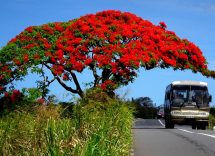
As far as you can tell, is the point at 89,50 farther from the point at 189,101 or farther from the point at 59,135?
the point at 59,135

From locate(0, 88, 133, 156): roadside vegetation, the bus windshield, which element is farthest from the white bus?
locate(0, 88, 133, 156): roadside vegetation

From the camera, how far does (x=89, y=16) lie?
35.1 meters

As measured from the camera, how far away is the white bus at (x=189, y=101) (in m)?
35.5

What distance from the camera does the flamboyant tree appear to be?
105ft

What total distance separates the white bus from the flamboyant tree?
72.9 inches

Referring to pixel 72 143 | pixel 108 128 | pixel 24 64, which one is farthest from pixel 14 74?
pixel 72 143

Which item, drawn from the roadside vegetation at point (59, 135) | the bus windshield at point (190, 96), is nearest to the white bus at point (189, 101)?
the bus windshield at point (190, 96)

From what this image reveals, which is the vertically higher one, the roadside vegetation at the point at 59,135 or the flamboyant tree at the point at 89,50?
the flamboyant tree at the point at 89,50

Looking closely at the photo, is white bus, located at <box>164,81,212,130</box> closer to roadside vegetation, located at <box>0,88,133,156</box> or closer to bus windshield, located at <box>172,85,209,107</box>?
bus windshield, located at <box>172,85,209,107</box>


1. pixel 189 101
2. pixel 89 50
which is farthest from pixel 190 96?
pixel 89 50

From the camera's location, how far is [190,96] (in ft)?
117

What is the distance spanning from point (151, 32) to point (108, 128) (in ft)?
76.4

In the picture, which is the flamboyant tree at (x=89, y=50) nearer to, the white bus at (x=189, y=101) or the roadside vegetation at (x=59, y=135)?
the white bus at (x=189, y=101)

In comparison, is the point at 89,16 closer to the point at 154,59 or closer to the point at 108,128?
the point at 154,59
